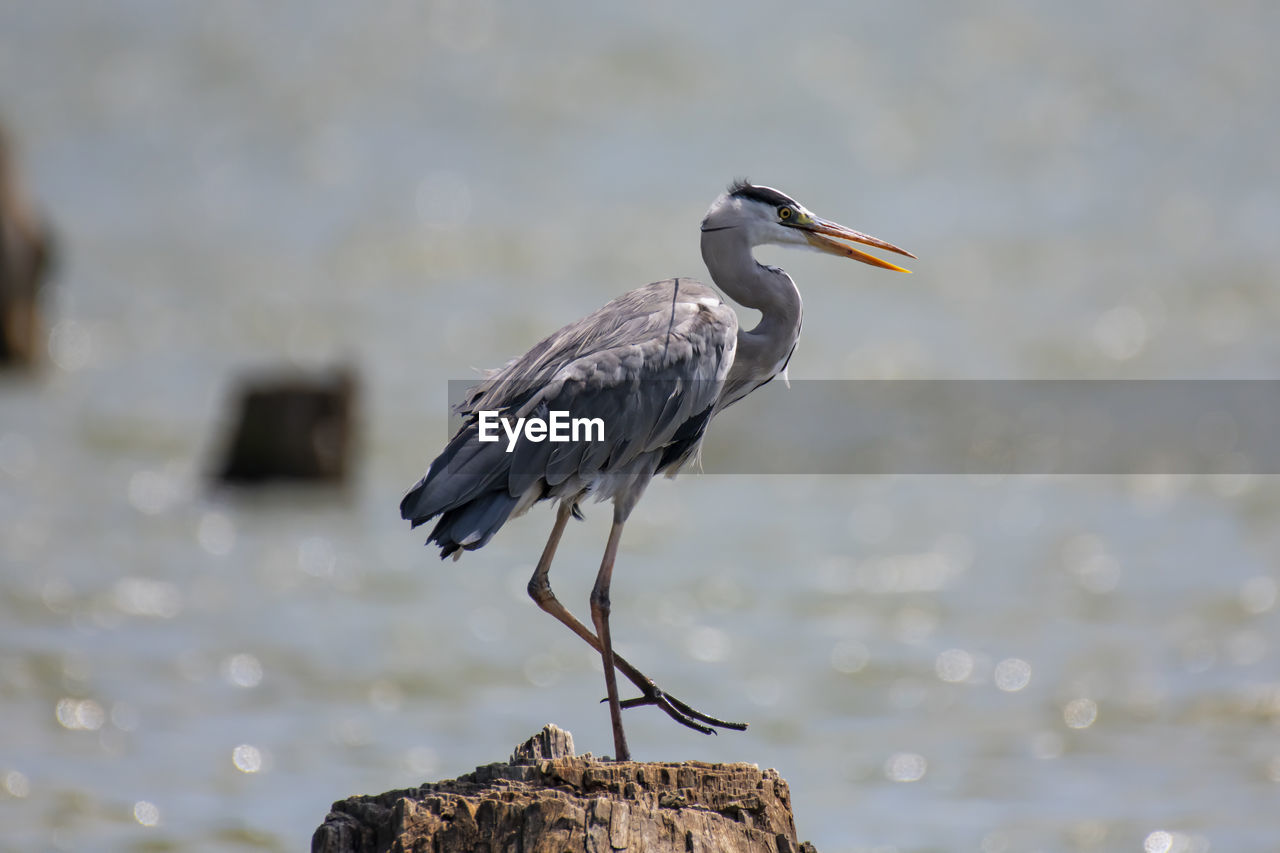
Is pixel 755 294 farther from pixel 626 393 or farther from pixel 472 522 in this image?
pixel 472 522

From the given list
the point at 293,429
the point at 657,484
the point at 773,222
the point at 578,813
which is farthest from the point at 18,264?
the point at 578,813

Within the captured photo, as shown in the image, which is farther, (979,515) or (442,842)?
(979,515)

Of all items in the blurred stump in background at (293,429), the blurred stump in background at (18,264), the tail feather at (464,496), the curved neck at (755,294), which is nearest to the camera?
the tail feather at (464,496)

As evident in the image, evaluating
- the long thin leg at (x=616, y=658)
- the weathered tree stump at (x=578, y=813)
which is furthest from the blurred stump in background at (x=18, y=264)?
the weathered tree stump at (x=578, y=813)

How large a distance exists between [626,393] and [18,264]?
15550mm

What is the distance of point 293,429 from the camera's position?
15625mm

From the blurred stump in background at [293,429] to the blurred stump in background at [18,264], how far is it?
16.9 feet

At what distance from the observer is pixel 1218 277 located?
21.6 m

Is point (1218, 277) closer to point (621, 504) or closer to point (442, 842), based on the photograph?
point (621, 504)

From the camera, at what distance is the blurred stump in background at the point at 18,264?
1930 centimetres

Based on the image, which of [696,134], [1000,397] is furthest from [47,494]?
[696,134]

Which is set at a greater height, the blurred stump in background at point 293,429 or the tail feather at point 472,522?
the blurred stump in background at point 293,429

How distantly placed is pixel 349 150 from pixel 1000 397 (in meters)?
12.6

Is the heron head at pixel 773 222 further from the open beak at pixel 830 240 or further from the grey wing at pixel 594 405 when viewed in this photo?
the grey wing at pixel 594 405
